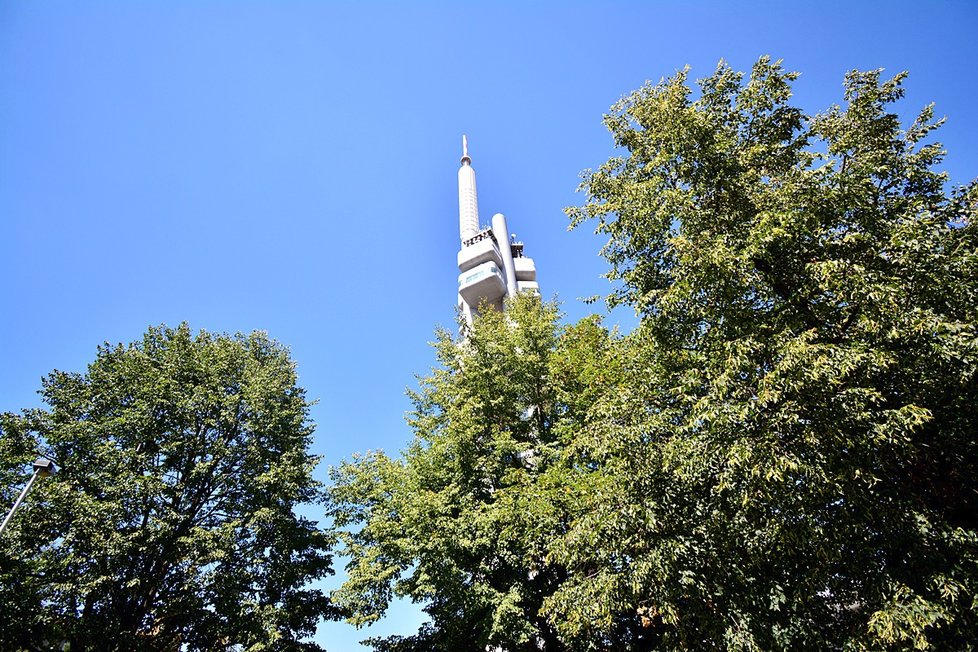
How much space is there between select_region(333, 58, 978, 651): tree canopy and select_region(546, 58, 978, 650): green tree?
0.04 m

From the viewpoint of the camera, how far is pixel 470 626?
44.1 ft

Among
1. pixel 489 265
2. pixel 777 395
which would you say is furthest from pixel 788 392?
pixel 489 265

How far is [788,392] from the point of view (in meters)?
7.64

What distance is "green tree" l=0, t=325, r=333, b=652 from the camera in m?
14.1

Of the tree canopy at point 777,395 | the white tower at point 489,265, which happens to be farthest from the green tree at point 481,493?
the white tower at point 489,265

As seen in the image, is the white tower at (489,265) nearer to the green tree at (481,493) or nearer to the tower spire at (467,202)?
the tower spire at (467,202)

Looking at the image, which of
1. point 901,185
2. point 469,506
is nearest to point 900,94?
point 901,185

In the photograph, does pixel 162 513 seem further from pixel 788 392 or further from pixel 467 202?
pixel 467 202

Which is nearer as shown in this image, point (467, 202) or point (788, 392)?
point (788, 392)

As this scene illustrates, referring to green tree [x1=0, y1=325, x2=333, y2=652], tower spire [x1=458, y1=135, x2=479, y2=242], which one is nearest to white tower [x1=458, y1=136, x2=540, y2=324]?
tower spire [x1=458, y1=135, x2=479, y2=242]

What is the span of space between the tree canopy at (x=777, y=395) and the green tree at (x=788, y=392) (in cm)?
4

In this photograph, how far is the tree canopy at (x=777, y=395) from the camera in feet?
23.4

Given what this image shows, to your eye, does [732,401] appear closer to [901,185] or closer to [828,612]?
[828,612]

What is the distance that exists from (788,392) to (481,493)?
9512 mm
